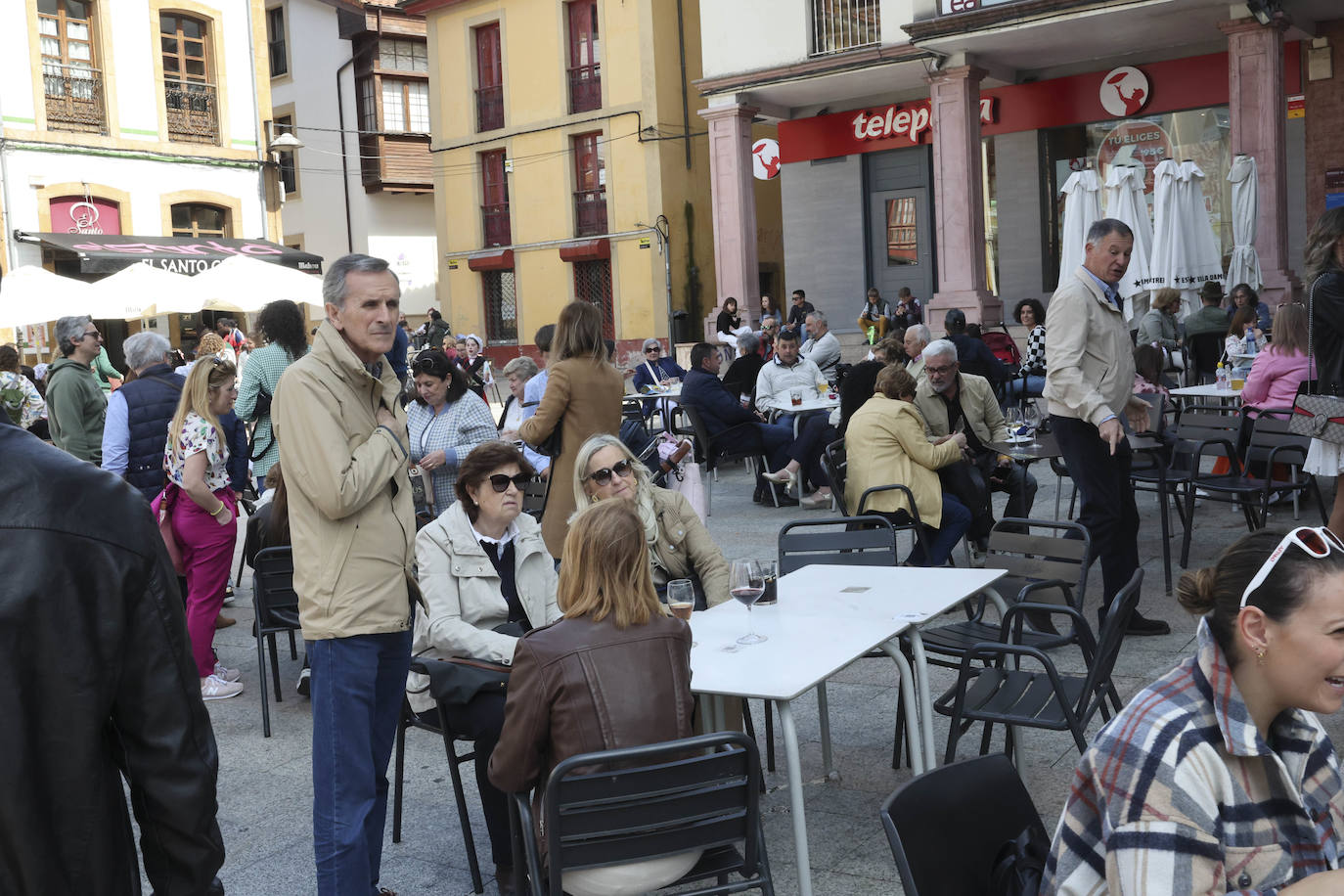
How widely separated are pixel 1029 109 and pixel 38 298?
47.6 feet

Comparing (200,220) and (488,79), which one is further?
(488,79)

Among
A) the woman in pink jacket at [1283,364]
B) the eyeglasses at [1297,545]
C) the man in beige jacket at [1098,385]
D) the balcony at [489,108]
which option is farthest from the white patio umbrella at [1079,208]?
the balcony at [489,108]

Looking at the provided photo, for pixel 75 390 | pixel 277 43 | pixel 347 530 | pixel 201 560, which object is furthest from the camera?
pixel 277 43

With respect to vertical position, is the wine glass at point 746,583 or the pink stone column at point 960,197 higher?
the pink stone column at point 960,197

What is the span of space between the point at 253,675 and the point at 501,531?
2.86 metres

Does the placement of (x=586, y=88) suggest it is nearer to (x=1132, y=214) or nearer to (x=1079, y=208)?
(x=1079, y=208)

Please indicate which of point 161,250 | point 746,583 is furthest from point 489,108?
point 746,583

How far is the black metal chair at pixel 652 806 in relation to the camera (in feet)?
9.39

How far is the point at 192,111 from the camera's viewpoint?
2670 cm

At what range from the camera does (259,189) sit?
2794 centimetres

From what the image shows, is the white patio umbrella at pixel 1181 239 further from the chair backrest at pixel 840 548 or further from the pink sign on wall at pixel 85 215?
the pink sign on wall at pixel 85 215

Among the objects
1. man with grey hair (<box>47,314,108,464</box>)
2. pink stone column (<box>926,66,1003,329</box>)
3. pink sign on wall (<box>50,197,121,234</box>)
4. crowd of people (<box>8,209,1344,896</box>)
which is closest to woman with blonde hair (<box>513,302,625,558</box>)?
crowd of people (<box>8,209,1344,896</box>)

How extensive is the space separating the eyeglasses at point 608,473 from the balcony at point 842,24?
16.4 meters

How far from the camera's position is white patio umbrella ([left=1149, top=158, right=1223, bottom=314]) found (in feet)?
46.2
